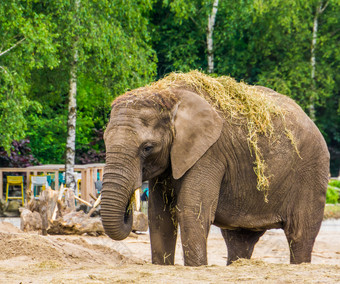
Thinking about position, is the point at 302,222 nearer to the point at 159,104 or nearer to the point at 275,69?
the point at 159,104

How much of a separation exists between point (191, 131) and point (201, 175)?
47cm

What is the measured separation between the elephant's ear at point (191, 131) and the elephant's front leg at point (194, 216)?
0.21 metres

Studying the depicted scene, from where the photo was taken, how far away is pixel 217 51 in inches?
1245

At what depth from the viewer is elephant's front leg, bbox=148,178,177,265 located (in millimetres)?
8023

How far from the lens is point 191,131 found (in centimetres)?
772

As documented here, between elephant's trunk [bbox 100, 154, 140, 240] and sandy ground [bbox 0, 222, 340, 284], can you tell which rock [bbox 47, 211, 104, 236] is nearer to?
sandy ground [bbox 0, 222, 340, 284]

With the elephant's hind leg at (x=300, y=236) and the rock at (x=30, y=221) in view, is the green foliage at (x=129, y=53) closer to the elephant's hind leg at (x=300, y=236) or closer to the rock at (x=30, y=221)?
the rock at (x=30, y=221)

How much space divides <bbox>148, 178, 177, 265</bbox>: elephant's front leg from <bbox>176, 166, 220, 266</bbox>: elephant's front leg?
0.36m

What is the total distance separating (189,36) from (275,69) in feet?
13.0

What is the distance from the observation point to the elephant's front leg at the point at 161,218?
8.02 metres

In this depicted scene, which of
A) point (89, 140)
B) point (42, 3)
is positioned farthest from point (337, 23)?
point (42, 3)

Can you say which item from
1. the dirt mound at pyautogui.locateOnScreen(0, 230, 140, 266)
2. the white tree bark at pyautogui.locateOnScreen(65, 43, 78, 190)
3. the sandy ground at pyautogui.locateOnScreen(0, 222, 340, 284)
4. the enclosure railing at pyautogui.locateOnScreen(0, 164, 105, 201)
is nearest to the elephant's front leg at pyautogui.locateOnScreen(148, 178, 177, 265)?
the sandy ground at pyautogui.locateOnScreen(0, 222, 340, 284)

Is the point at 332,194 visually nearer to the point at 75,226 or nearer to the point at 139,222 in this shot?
the point at 139,222

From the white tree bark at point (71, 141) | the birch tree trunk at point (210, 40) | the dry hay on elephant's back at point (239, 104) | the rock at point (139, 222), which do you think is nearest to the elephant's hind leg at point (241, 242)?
the dry hay on elephant's back at point (239, 104)
